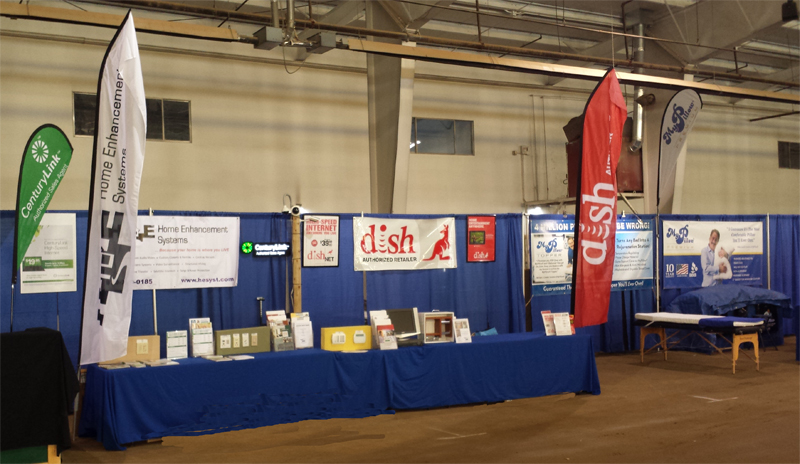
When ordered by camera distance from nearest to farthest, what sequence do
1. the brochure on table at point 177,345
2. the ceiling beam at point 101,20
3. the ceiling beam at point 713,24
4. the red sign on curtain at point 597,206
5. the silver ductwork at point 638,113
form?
the red sign on curtain at point 597,206 < the brochure on table at point 177,345 < the ceiling beam at point 101,20 < the ceiling beam at point 713,24 < the silver ductwork at point 638,113

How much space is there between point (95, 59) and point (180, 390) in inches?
261

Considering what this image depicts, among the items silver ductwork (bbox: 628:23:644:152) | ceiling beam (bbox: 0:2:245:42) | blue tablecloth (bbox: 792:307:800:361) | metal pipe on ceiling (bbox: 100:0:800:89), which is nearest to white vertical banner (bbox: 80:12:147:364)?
ceiling beam (bbox: 0:2:245:42)

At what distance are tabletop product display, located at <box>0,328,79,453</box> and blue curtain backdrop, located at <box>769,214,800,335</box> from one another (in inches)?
419

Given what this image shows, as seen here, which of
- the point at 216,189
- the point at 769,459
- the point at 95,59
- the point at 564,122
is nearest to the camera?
the point at 769,459

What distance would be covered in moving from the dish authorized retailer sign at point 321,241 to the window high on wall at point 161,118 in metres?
4.24

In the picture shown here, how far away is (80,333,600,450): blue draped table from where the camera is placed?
5.71 metres

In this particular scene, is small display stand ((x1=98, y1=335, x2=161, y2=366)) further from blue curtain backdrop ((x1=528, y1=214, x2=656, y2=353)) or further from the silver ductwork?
the silver ductwork

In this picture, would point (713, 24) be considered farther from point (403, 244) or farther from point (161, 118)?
point (161, 118)

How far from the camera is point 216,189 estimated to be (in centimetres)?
1129

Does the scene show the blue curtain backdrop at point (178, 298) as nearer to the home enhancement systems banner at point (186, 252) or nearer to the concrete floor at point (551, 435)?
the home enhancement systems banner at point (186, 252)

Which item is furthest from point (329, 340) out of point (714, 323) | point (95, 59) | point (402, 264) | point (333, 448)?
point (95, 59)

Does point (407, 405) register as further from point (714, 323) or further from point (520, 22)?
point (520, 22)

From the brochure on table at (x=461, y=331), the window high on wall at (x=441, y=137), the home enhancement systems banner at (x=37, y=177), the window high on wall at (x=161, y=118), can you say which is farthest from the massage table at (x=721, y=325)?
the window high on wall at (x=161, y=118)

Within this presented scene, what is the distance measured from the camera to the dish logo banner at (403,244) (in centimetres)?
820
